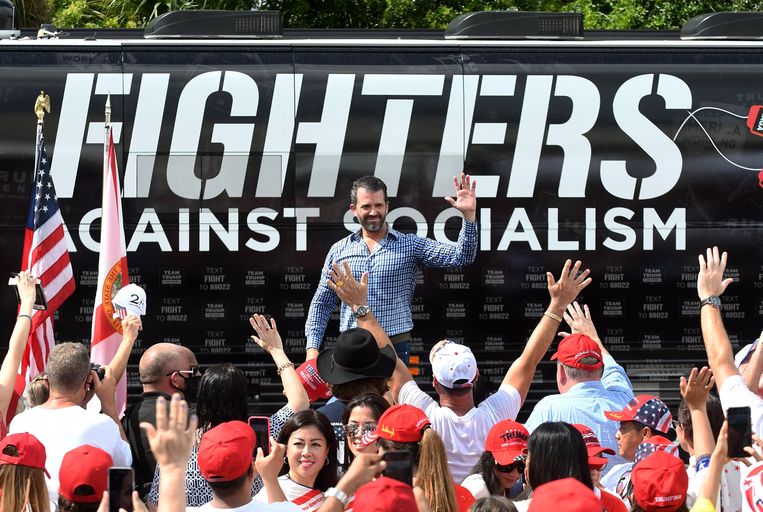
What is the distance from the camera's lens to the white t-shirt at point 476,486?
17.0ft

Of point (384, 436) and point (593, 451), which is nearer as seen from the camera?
point (384, 436)

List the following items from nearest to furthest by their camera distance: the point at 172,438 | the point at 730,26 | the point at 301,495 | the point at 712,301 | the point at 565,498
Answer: the point at 565,498 → the point at 172,438 → the point at 301,495 → the point at 712,301 → the point at 730,26

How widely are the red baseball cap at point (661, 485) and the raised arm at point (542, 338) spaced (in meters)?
1.72

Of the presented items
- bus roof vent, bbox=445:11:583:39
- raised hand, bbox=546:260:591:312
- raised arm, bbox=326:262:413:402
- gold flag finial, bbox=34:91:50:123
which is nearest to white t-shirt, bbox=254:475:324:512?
raised arm, bbox=326:262:413:402

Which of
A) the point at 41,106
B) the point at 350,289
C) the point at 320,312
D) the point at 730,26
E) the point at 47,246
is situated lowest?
the point at 350,289

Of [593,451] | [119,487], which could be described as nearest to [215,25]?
[593,451]

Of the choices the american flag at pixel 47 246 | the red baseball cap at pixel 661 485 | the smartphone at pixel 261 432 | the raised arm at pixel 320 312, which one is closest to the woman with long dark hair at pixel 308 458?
the smartphone at pixel 261 432

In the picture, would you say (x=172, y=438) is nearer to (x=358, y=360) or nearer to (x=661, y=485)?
(x=661, y=485)

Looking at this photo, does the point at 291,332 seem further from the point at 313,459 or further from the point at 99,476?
the point at 99,476

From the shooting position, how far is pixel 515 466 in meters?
5.16

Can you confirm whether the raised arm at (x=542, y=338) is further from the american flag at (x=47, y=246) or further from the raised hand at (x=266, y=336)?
the american flag at (x=47, y=246)

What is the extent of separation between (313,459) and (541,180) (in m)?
4.52

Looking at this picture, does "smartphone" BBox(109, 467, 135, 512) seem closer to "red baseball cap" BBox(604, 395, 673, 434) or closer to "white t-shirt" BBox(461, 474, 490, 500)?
"white t-shirt" BBox(461, 474, 490, 500)

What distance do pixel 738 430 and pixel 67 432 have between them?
9.45 feet
